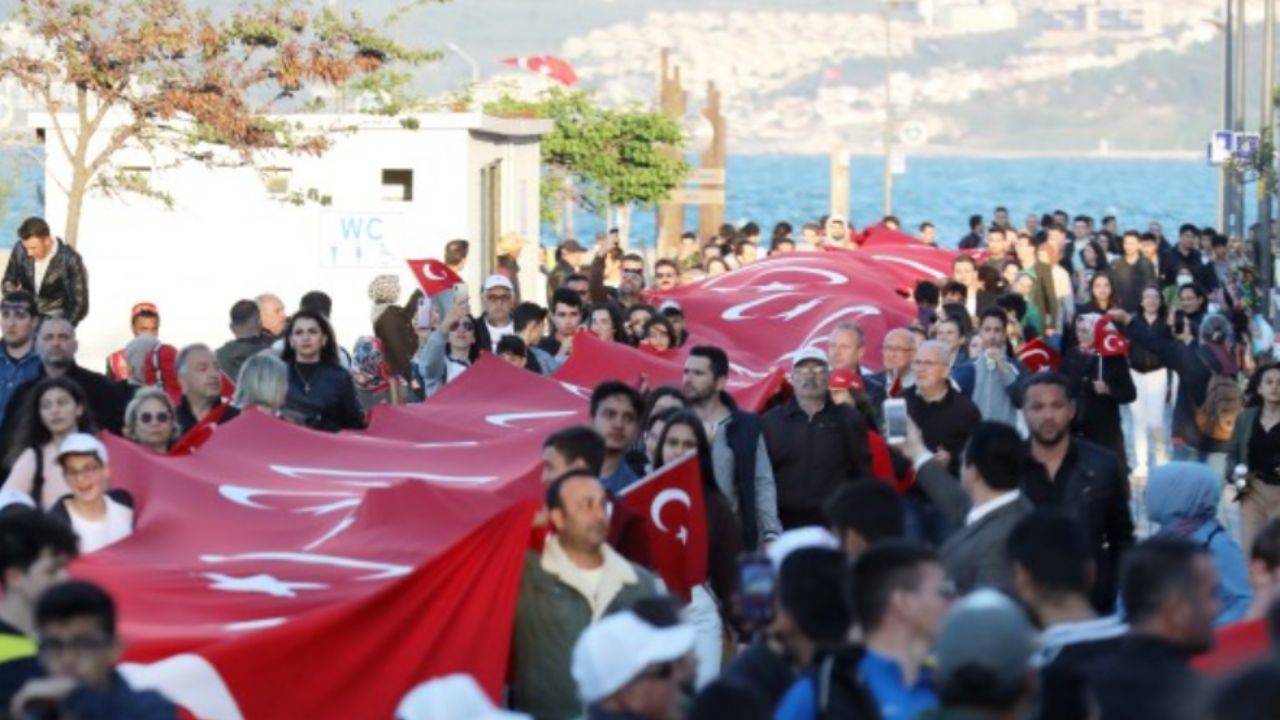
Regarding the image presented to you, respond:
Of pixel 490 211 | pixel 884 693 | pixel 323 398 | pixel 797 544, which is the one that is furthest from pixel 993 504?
pixel 490 211

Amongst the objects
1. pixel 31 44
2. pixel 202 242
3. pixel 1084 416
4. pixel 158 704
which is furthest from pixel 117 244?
pixel 158 704

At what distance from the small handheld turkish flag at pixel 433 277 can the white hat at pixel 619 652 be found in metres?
12.2

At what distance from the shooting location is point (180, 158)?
2933 centimetres

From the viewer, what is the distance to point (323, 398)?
49.0 ft

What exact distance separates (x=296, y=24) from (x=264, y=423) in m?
13.6

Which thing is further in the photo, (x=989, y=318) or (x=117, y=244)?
(x=117, y=244)

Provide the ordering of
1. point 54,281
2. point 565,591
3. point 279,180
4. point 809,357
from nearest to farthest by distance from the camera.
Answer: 1. point 565,591
2. point 809,357
3. point 54,281
4. point 279,180

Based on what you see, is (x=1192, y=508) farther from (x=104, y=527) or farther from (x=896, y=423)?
(x=104, y=527)

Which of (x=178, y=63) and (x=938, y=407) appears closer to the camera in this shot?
(x=938, y=407)

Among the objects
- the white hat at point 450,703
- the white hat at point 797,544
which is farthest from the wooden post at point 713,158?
the white hat at point 450,703

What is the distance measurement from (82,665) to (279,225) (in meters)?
22.5

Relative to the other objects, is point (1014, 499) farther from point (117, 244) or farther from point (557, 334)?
point (117, 244)

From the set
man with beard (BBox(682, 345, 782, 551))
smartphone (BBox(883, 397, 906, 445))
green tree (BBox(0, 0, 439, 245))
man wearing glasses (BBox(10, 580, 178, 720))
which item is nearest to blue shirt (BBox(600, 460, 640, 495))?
man with beard (BBox(682, 345, 782, 551))

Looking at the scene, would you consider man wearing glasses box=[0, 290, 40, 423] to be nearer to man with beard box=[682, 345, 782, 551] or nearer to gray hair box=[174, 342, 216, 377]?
gray hair box=[174, 342, 216, 377]
